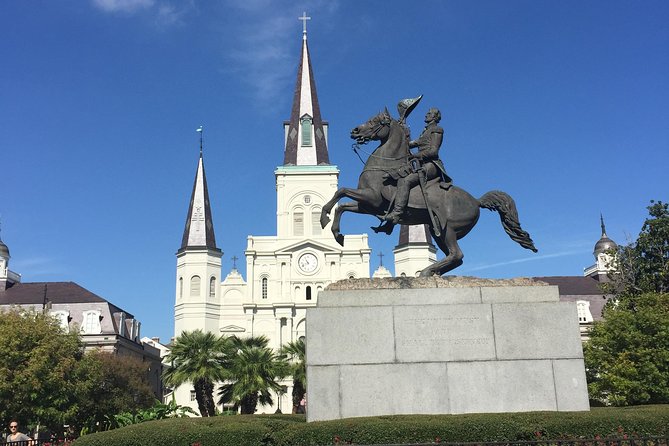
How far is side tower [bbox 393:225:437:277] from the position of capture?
68062 millimetres

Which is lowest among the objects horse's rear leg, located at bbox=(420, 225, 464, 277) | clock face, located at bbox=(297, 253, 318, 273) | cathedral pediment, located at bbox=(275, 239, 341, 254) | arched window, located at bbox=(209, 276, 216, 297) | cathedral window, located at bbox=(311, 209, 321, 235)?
horse's rear leg, located at bbox=(420, 225, 464, 277)

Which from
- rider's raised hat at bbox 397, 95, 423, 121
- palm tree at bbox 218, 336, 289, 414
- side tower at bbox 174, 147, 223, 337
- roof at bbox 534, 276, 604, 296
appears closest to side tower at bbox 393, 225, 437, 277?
roof at bbox 534, 276, 604, 296

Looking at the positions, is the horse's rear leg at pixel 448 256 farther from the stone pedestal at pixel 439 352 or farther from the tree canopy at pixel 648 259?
the tree canopy at pixel 648 259

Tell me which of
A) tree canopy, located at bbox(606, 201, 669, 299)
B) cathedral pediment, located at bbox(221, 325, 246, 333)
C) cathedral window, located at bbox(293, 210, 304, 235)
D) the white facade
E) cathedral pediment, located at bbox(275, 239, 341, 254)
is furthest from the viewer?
cathedral window, located at bbox(293, 210, 304, 235)

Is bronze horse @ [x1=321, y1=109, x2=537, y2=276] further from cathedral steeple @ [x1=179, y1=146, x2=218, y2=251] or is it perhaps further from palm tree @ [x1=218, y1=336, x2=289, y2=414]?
cathedral steeple @ [x1=179, y1=146, x2=218, y2=251]

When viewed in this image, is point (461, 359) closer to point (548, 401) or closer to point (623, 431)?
point (548, 401)

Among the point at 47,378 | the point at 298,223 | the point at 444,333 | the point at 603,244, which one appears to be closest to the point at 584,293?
the point at 603,244

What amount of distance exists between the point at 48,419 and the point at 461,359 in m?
25.2

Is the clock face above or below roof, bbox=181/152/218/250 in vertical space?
below

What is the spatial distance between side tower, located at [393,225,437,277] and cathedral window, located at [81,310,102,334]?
101 ft

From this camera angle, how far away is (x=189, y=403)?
6188cm

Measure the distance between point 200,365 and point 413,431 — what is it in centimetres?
2567

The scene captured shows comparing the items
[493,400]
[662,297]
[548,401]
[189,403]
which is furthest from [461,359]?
[189,403]

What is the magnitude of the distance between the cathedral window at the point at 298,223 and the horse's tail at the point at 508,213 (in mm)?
59105
